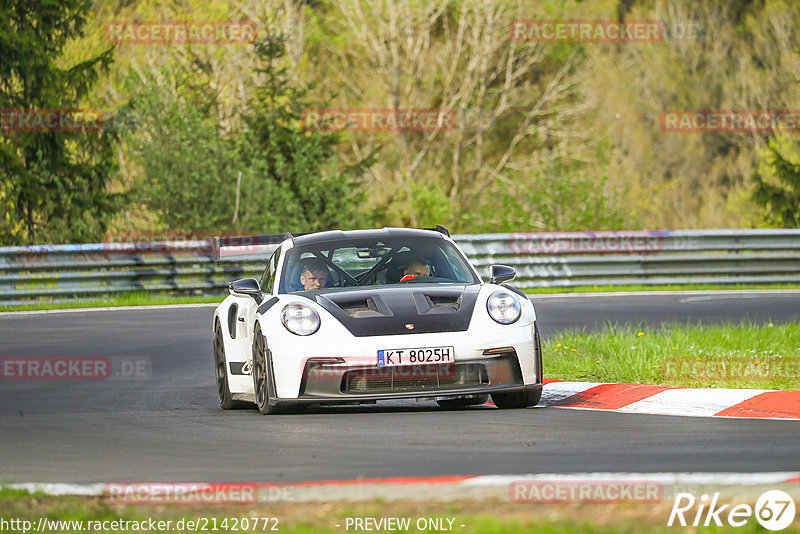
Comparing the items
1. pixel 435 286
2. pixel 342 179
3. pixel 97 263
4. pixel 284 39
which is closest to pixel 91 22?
pixel 284 39

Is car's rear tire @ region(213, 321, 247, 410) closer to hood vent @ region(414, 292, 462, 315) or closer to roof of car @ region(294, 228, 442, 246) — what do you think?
roof of car @ region(294, 228, 442, 246)

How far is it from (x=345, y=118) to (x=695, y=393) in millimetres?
24601

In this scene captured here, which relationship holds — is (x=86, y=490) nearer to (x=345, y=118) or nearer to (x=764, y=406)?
(x=764, y=406)

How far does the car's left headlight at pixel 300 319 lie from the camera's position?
920 centimetres

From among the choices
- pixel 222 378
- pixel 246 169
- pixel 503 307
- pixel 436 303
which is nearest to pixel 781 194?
pixel 246 169

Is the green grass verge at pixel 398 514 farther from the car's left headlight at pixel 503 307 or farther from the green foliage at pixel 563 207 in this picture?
the green foliage at pixel 563 207

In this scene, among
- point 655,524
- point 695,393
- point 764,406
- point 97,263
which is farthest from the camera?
point 97,263

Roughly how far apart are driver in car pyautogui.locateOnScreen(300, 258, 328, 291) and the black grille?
4.03 feet

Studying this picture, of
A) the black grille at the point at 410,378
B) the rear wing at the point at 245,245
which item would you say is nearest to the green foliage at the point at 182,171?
the rear wing at the point at 245,245

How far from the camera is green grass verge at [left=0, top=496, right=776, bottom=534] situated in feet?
16.1

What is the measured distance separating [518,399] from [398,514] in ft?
14.7

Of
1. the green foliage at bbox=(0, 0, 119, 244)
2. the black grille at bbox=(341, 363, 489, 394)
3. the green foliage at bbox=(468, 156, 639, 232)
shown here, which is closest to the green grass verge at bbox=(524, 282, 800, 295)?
the green foliage at bbox=(468, 156, 639, 232)

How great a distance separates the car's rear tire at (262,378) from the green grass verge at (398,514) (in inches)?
141

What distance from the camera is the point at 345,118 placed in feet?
111
